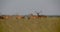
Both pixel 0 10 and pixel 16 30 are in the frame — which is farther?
pixel 0 10

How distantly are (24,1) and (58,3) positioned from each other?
0.61 metres

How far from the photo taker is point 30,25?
148 cm

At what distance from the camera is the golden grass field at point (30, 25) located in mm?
1476

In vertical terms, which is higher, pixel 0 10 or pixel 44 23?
pixel 0 10

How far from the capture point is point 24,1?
66.1 inches

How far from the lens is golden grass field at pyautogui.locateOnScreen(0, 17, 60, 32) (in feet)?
4.84

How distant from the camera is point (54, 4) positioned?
168 cm

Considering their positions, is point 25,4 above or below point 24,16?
above

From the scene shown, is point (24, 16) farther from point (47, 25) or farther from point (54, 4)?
point (54, 4)

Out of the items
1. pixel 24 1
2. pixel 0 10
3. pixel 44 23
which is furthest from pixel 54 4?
pixel 0 10

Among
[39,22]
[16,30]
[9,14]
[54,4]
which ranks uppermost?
[54,4]

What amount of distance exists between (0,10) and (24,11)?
43cm

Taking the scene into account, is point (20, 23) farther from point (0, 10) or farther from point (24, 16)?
point (0, 10)

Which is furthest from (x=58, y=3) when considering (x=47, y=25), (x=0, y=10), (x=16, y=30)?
(x=0, y=10)
